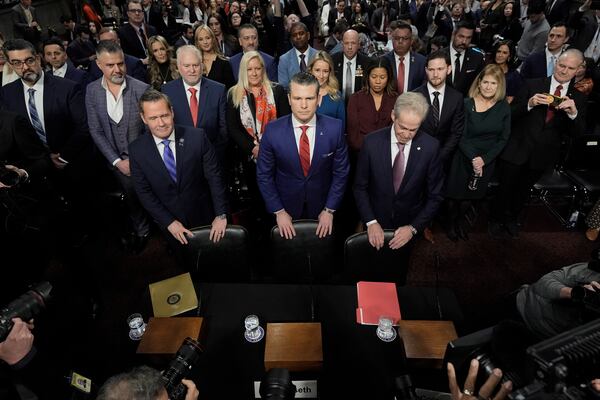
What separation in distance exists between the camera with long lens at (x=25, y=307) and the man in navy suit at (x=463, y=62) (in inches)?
165

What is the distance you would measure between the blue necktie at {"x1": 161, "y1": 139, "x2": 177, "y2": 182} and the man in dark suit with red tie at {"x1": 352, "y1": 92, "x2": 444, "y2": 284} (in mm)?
1344

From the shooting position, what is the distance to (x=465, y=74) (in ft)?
14.2

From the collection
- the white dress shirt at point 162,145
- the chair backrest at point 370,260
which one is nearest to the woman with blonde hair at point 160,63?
the white dress shirt at point 162,145

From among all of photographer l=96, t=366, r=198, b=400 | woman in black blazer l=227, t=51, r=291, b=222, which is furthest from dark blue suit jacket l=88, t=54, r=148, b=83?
photographer l=96, t=366, r=198, b=400

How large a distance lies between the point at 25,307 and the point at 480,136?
3.45 meters

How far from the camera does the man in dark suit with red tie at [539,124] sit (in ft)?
10.5

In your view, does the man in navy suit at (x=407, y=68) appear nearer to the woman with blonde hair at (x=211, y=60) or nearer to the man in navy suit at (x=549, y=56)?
the man in navy suit at (x=549, y=56)

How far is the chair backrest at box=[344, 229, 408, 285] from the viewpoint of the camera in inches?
100

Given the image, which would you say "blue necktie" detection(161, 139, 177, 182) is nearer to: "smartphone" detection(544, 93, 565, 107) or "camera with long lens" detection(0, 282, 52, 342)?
"camera with long lens" detection(0, 282, 52, 342)

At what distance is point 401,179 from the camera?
2811mm

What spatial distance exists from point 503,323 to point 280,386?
785mm

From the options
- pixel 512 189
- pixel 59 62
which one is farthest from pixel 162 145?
pixel 512 189

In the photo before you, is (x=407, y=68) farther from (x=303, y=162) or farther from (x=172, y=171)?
(x=172, y=171)

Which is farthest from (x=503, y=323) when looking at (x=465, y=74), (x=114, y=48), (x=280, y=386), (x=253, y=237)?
(x=465, y=74)
